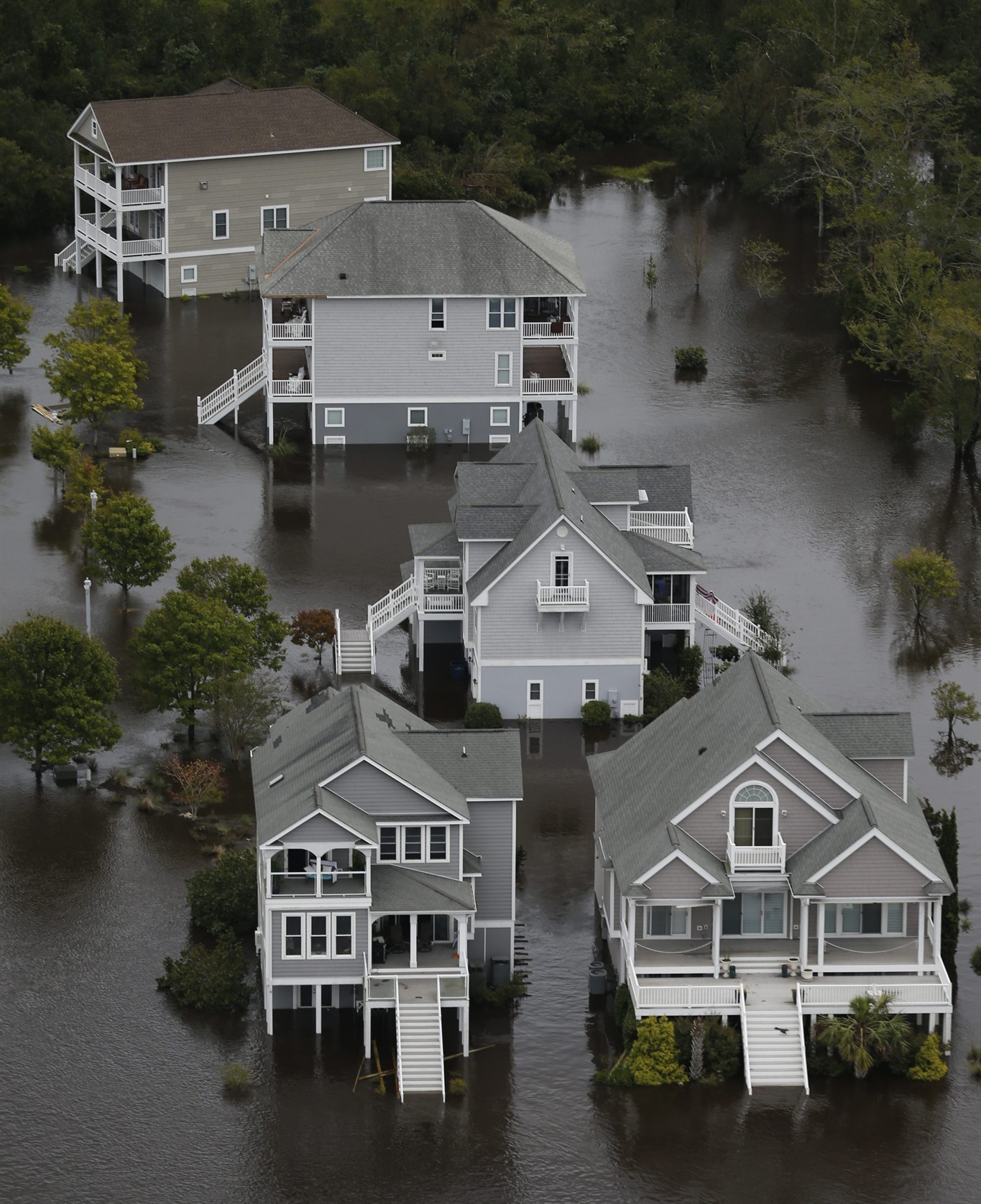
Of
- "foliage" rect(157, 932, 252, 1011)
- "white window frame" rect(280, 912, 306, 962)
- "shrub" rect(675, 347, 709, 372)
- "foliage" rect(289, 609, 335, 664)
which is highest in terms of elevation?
"shrub" rect(675, 347, 709, 372)

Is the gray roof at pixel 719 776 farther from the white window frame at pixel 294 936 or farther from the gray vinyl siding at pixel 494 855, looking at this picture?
the white window frame at pixel 294 936

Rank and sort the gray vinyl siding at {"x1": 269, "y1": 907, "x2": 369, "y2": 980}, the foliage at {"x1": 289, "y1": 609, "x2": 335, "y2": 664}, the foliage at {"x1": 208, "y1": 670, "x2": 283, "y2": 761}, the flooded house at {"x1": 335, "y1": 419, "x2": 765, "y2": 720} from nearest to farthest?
the gray vinyl siding at {"x1": 269, "y1": 907, "x2": 369, "y2": 980} < the foliage at {"x1": 208, "y1": 670, "x2": 283, "y2": 761} < the flooded house at {"x1": 335, "y1": 419, "x2": 765, "y2": 720} < the foliage at {"x1": 289, "y1": 609, "x2": 335, "y2": 664}

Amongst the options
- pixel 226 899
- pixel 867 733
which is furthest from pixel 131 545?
pixel 867 733

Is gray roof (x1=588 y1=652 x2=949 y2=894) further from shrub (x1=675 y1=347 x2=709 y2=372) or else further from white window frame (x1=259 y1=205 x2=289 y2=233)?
white window frame (x1=259 y1=205 x2=289 y2=233)

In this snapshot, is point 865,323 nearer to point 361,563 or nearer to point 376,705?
point 361,563

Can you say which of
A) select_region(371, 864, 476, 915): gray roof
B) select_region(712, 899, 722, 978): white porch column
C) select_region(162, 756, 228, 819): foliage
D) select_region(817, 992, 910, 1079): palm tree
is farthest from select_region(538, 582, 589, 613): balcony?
select_region(817, 992, 910, 1079): palm tree

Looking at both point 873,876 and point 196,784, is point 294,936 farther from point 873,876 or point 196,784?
point 873,876
